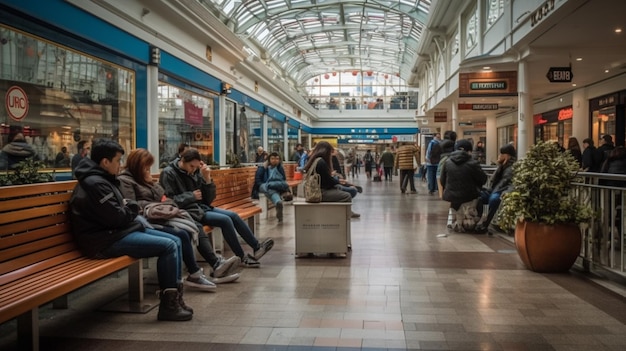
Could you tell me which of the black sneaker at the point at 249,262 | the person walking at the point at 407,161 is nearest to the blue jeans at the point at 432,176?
the person walking at the point at 407,161

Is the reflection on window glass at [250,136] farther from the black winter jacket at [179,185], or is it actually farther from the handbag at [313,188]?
the black winter jacket at [179,185]

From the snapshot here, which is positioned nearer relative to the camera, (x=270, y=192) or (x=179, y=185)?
(x=179, y=185)

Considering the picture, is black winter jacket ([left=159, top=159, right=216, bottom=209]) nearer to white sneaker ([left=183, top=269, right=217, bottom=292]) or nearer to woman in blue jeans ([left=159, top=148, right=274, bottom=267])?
woman in blue jeans ([left=159, top=148, right=274, bottom=267])

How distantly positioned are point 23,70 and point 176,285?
3.88m

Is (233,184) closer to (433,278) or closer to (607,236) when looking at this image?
(433,278)

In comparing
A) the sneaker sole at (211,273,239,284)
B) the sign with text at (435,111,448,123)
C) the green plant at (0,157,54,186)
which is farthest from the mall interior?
the sign with text at (435,111,448,123)

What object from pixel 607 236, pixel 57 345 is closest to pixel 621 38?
pixel 607 236

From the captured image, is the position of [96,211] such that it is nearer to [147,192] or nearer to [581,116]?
Result: [147,192]

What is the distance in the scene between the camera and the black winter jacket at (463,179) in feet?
27.8

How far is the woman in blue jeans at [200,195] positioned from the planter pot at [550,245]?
2978mm

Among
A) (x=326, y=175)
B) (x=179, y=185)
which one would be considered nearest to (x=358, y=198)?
(x=326, y=175)

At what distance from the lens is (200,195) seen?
575 cm

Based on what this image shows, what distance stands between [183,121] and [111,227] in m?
8.25

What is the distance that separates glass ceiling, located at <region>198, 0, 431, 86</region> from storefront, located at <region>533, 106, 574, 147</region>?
698 cm
